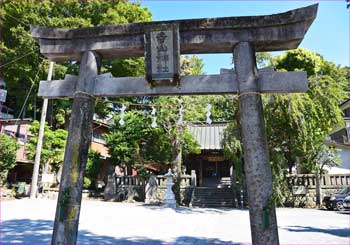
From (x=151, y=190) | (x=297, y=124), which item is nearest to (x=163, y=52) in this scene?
(x=297, y=124)

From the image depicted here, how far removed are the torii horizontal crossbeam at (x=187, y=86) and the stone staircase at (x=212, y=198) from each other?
14779 millimetres

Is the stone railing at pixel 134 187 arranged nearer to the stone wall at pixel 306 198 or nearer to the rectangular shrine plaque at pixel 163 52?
the stone wall at pixel 306 198

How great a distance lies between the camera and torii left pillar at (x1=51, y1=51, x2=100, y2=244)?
14.5 feet

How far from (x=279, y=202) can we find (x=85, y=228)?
11923mm

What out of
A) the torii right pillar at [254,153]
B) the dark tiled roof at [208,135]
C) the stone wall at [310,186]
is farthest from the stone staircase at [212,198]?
the torii right pillar at [254,153]

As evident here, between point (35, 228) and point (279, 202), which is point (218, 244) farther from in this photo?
point (279, 202)

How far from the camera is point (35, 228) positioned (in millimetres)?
8922

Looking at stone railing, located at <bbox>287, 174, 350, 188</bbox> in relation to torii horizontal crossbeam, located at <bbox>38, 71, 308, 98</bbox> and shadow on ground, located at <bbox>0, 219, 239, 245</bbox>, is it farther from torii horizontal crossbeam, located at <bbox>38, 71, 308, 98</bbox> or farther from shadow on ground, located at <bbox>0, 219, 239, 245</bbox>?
torii horizontal crossbeam, located at <bbox>38, 71, 308, 98</bbox>

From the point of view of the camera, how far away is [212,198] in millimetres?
19375

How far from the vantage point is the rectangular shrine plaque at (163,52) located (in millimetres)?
4762

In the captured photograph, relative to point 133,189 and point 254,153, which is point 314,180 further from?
point 254,153

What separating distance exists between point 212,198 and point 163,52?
1609 centimetres

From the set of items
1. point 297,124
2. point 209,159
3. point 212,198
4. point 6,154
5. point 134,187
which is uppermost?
point 297,124

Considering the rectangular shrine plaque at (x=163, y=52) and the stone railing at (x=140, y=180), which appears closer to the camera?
the rectangular shrine plaque at (x=163, y=52)
